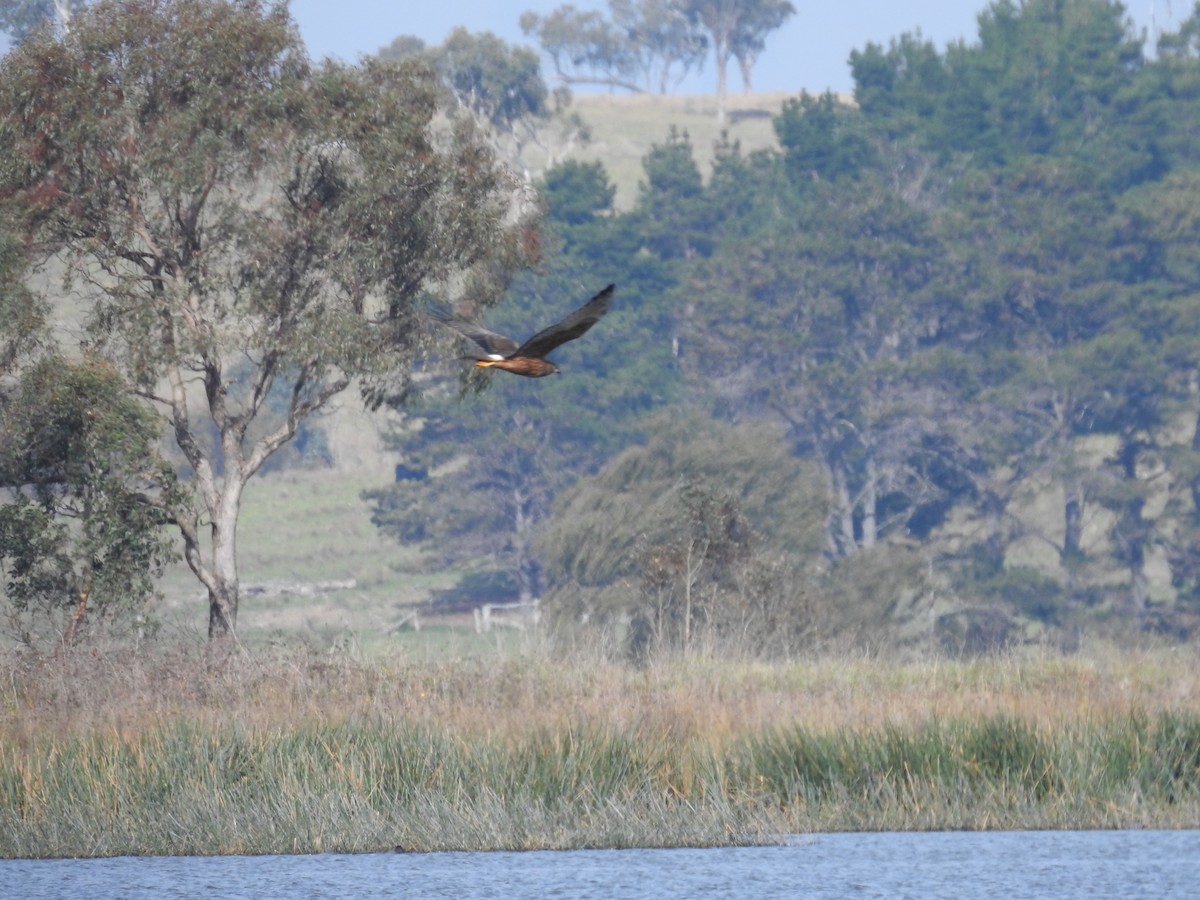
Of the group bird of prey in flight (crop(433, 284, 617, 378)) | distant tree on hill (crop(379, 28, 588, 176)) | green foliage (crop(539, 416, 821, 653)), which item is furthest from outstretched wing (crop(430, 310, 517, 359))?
distant tree on hill (crop(379, 28, 588, 176))

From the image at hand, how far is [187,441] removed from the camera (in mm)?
21828

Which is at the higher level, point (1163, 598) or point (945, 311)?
point (945, 311)

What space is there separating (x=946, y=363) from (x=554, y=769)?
36688mm

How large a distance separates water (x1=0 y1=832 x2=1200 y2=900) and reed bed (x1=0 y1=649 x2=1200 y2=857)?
0.31m

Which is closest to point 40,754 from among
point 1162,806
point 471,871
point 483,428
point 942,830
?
point 471,871

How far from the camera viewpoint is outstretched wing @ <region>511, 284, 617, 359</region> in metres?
9.66

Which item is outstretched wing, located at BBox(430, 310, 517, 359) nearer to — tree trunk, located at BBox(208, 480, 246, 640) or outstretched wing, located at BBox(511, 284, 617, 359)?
outstretched wing, located at BBox(511, 284, 617, 359)

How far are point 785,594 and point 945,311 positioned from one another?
23200 millimetres

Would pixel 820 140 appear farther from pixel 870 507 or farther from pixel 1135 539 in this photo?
pixel 1135 539

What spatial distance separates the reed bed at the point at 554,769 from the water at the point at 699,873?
0.31 m

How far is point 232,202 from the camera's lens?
22406 millimetres

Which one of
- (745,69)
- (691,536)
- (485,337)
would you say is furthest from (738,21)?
(485,337)

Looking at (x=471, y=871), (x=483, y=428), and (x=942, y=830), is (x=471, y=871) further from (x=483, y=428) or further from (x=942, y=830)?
(x=483, y=428)

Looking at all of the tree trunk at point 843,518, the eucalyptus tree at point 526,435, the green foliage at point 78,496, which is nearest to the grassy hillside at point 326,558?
the eucalyptus tree at point 526,435
